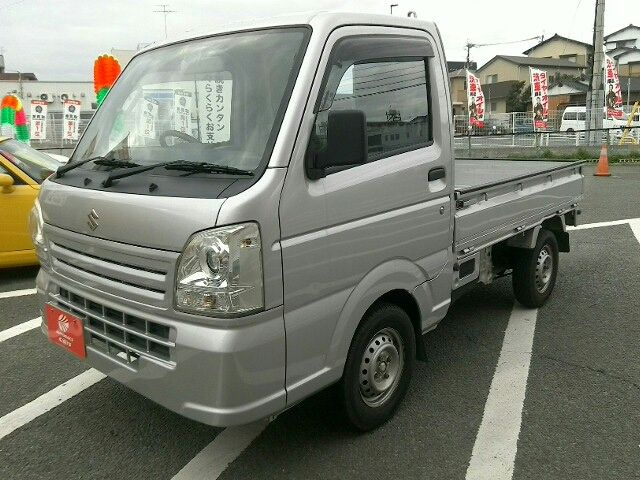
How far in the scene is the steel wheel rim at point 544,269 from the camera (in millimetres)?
4771

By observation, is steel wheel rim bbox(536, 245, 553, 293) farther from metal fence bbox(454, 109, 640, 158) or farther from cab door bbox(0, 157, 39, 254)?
metal fence bbox(454, 109, 640, 158)

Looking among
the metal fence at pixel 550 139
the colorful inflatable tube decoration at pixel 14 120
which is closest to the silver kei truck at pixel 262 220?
the metal fence at pixel 550 139

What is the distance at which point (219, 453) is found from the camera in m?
2.85

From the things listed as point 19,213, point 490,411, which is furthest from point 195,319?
point 19,213

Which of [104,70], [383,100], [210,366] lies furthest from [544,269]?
[104,70]

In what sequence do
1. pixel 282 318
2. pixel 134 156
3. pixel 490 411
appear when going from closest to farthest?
pixel 282 318
pixel 134 156
pixel 490 411

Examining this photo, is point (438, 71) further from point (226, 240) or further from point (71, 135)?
point (71, 135)

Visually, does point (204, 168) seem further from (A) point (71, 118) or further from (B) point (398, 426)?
(A) point (71, 118)

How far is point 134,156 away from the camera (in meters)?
2.83

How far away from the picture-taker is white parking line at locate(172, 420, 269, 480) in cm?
268

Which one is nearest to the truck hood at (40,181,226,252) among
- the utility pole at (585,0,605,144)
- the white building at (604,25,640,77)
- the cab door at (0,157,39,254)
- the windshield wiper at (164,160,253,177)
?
the windshield wiper at (164,160,253,177)

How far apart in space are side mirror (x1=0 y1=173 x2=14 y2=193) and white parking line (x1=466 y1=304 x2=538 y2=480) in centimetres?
472

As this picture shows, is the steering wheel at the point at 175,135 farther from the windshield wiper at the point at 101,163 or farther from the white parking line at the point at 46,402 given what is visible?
the white parking line at the point at 46,402

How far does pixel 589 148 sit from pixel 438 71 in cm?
1763
